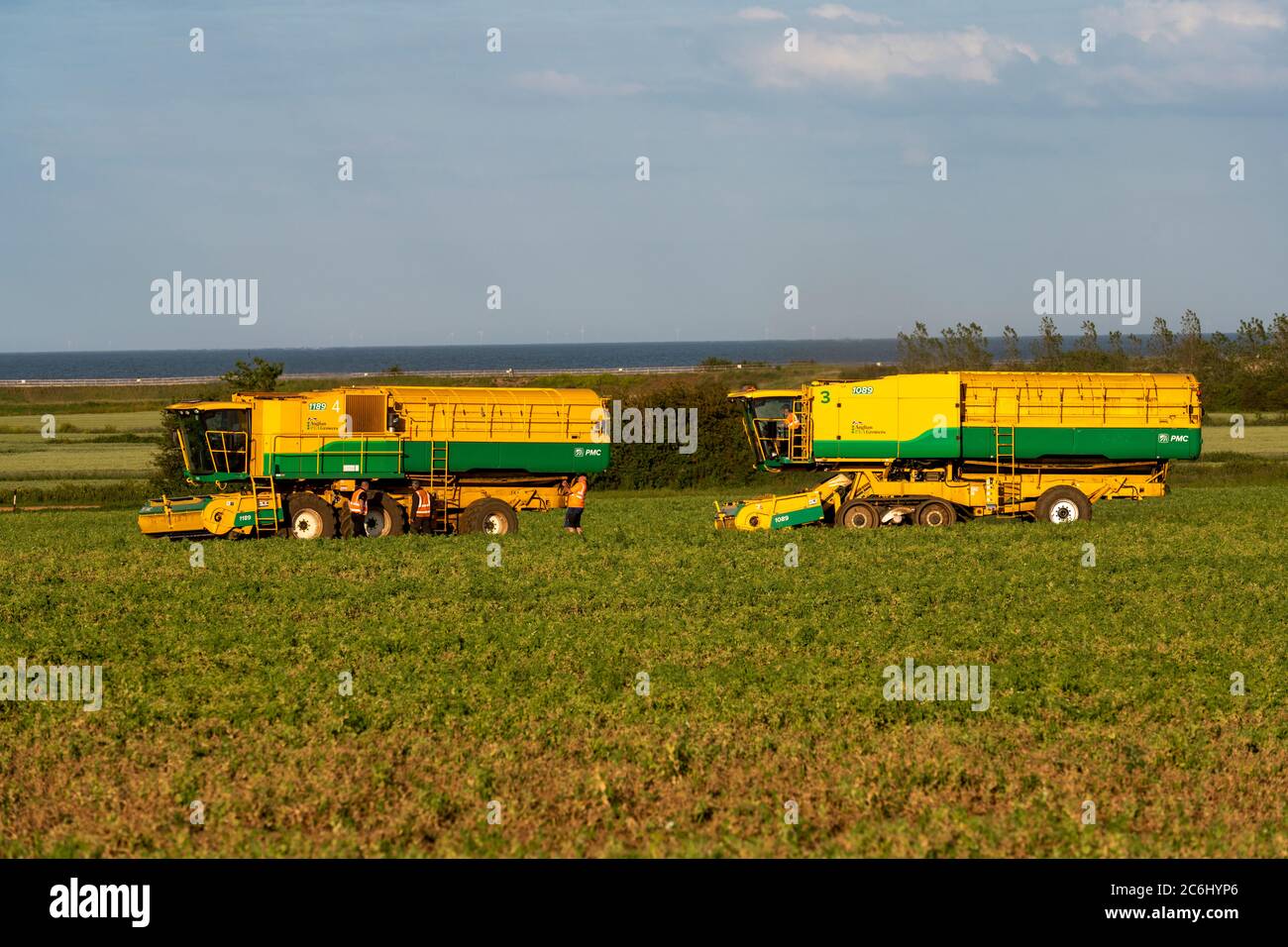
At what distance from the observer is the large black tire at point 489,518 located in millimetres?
28953

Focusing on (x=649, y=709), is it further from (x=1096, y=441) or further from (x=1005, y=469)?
(x=1096, y=441)

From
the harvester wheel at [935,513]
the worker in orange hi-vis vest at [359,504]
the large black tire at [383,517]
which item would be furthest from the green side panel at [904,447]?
the worker in orange hi-vis vest at [359,504]

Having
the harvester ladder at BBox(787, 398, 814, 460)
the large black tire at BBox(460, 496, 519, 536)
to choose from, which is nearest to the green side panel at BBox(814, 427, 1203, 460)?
the harvester ladder at BBox(787, 398, 814, 460)

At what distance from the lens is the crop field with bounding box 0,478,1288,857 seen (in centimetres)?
1004

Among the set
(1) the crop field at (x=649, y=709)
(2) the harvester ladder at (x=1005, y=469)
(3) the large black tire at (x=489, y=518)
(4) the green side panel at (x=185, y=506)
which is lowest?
(1) the crop field at (x=649, y=709)

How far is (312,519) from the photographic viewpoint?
2844cm

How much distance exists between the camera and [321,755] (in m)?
11.7

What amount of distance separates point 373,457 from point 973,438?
12.0 m

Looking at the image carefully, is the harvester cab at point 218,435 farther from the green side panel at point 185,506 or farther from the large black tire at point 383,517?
the large black tire at point 383,517

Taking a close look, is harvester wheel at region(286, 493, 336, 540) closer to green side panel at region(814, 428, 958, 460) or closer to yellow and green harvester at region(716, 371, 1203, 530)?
yellow and green harvester at region(716, 371, 1203, 530)

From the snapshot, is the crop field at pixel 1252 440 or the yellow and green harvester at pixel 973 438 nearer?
the yellow and green harvester at pixel 973 438

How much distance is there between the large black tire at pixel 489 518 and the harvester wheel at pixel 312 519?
2.59 m
